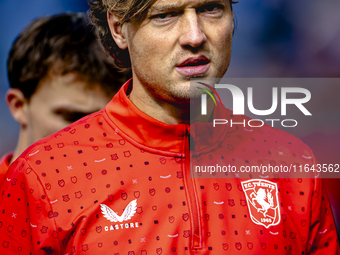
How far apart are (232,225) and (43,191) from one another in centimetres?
57

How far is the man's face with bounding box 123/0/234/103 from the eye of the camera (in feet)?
4.09

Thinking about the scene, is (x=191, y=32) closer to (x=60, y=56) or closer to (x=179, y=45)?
(x=179, y=45)

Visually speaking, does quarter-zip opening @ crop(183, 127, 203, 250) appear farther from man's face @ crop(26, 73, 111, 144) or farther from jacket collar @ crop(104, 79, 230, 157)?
man's face @ crop(26, 73, 111, 144)

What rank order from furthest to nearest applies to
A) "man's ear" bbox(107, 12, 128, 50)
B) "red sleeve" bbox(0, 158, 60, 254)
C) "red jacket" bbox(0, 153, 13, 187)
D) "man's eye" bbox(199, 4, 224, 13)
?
1. "red jacket" bbox(0, 153, 13, 187)
2. "man's ear" bbox(107, 12, 128, 50)
3. "man's eye" bbox(199, 4, 224, 13)
4. "red sleeve" bbox(0, 158, 60, 254)

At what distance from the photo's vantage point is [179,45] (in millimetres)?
1249

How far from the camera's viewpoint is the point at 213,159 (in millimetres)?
1375

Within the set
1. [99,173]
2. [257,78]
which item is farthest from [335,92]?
[99,173]

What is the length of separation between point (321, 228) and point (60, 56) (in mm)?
1564

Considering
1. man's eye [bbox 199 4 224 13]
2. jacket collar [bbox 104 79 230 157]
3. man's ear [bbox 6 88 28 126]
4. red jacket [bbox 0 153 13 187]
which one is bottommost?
red jacket [bbox 0 153 13 187]

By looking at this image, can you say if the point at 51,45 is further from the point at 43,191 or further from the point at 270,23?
the point at 270,23

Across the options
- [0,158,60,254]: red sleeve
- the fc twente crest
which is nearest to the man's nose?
the fc twente crest

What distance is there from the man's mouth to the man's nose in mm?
43

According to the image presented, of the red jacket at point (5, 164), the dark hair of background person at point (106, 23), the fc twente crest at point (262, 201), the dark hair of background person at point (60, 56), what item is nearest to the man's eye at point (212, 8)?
the dark hair of background person at point (106, 23)

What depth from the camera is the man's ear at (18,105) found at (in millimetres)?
2318
